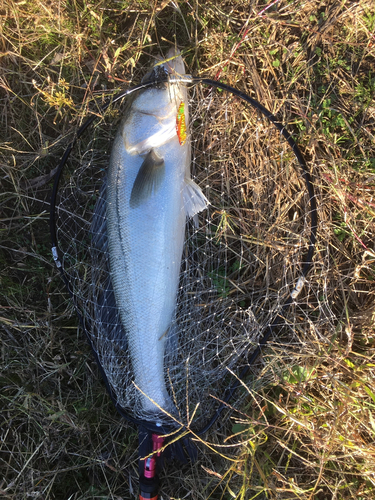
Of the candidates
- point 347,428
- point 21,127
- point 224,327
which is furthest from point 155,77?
point 347,428

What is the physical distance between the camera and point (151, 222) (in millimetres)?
2207

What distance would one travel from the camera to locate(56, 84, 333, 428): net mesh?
2.32m

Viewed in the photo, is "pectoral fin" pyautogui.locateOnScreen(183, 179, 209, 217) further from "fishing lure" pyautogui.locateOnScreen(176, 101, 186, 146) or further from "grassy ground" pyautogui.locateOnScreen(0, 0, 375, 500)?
"grassy ground" pyautogui.locateOnScreen(0, 0, 375, 500)

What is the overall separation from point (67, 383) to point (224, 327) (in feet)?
4.09

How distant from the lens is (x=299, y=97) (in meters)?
2.38

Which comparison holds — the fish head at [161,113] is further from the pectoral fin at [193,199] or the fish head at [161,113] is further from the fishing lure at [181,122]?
the pectoral fin at [193,199]

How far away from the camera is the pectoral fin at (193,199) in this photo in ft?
7.56

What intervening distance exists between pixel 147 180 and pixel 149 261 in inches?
20.4

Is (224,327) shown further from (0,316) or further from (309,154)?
(0,316)

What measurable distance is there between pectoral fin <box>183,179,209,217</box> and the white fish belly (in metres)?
0.06

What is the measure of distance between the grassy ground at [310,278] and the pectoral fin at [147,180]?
0.68m

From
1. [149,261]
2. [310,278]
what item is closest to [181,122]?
[149,261]

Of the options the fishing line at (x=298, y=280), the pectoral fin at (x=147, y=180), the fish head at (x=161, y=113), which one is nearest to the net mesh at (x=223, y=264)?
the fishing line at (x=298, y=280)

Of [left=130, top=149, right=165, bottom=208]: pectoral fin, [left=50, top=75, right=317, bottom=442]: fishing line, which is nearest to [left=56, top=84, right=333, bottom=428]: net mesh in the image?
[left=50, top=75, right=317, bottom=442]: fishing line
